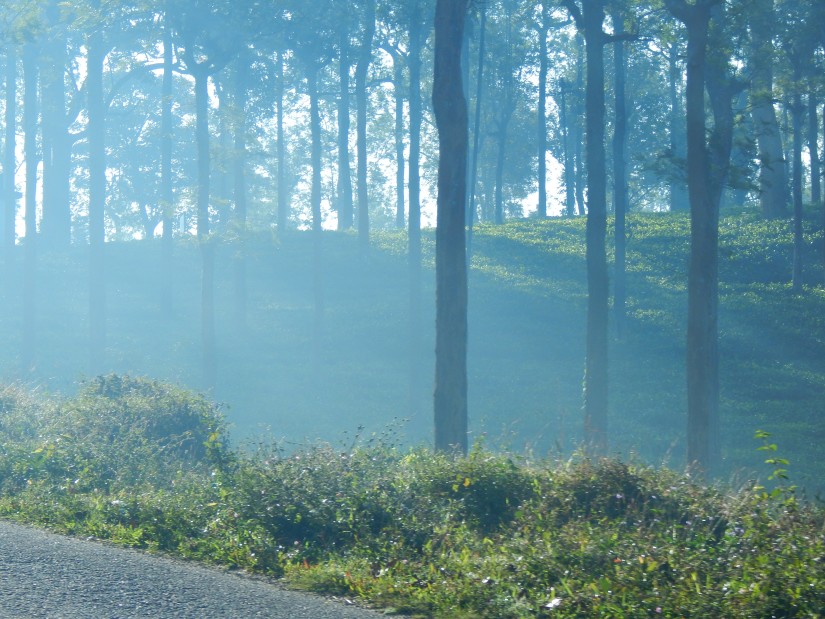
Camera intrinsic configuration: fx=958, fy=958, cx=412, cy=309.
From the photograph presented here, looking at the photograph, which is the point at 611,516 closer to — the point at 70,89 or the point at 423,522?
the point at 423,522

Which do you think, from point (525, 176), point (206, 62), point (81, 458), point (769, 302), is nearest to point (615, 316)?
point (769, 302)

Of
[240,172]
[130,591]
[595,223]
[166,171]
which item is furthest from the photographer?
[166,171]

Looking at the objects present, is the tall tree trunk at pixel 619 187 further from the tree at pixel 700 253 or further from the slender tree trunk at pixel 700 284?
the slender tree trunk at pixel 700 284

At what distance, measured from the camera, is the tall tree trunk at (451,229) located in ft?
49.1

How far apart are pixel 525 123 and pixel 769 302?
29.1 metres

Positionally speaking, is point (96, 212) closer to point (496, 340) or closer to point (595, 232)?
point (496, 340)

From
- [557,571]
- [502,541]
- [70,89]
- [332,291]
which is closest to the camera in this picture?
[557,571]

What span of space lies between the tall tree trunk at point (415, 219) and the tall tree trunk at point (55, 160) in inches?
780

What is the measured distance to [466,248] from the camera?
85.8 feet

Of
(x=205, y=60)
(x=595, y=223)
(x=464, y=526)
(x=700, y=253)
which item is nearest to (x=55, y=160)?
(x=205, y=60)

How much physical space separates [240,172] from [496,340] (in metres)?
14.0

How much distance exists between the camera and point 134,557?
26.2ft

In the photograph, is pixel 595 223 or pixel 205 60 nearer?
pixel 595 223

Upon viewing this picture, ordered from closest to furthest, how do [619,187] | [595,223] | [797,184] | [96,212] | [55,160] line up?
1. [595,223]
2. [797,184]
3. [619,187]
4. [96,212]
5. [55,160]
